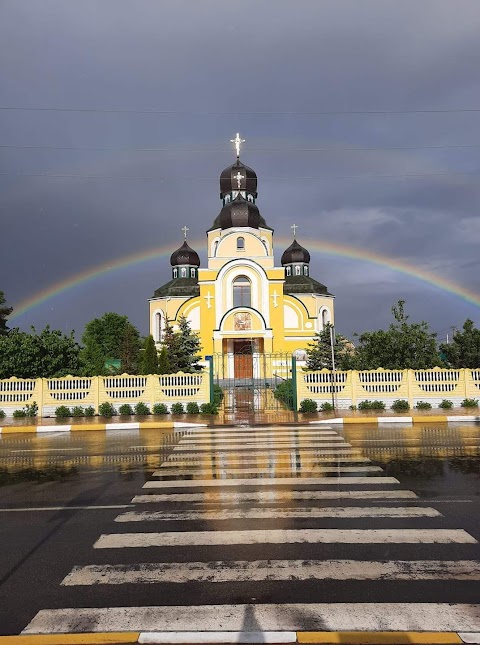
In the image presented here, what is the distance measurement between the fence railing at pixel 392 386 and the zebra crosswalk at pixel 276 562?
1219 centimetres

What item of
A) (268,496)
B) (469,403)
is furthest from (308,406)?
(268,496)

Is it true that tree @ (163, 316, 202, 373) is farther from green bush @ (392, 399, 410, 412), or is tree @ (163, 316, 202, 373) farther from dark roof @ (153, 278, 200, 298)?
green bush @ (392, 399, 410, 412)

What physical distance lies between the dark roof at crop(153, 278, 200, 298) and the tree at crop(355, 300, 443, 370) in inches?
1156

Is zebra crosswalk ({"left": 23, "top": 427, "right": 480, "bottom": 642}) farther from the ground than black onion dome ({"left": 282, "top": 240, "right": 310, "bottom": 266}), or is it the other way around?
black onion dome ({"left": 282, "top": 240, "right": 310, "bottom": 266})

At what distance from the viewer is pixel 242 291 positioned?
145 feet

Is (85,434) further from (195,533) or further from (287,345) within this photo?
(287,345)

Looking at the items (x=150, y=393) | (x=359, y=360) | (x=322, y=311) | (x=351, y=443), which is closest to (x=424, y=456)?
A: (x=351, y=443)

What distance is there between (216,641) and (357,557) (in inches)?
76.4

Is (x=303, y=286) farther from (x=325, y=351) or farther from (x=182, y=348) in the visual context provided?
(x=182, y=348)

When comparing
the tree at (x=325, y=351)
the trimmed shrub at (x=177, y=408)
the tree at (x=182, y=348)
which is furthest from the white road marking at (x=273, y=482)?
the tree at (x=325, y=351)

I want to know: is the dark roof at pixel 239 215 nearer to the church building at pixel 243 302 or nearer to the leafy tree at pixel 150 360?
the church building at pixel 243 302

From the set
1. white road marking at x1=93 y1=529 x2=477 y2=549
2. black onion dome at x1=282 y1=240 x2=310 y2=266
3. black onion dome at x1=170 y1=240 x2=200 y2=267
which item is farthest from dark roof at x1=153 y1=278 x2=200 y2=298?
white road marking at x1=93 y1=529 x2=477 y2=549

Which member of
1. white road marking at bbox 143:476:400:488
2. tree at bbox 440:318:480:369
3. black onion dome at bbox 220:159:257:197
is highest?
black onion dome at bbox 220:159:257:197

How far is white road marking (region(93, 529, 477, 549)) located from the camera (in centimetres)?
555
